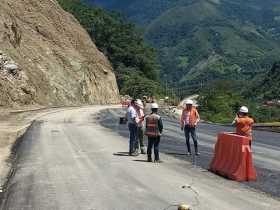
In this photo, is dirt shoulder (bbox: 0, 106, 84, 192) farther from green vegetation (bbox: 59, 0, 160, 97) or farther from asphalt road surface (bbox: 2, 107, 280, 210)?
green vegetation (bbox: 59, 0, 160, 97)

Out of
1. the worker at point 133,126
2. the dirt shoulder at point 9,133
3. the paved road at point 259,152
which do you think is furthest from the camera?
the worker at point 133,126

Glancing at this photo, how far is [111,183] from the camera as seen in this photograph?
1534cm

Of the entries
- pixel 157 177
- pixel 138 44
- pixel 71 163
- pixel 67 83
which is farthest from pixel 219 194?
pixel 138 44

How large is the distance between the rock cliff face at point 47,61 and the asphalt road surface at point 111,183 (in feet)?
109

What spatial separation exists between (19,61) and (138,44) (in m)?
69.1

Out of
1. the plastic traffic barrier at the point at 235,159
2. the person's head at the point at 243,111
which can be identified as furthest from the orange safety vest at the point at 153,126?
the person's head at the point at 243,111

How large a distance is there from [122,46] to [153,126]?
349 ft

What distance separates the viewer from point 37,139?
28.0 meters

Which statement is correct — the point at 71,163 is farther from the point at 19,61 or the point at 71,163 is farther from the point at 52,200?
the point at 19,61

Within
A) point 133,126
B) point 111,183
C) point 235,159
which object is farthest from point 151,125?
point 111,183

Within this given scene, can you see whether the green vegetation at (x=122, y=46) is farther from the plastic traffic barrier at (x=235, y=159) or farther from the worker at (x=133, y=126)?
the plastic traffic barrier at (x=235, y=159)

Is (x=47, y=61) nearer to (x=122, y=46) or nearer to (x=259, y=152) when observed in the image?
(x=259, y=152)

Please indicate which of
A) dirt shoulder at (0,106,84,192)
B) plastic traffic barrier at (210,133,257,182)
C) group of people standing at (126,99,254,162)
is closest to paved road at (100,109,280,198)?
plastic traffic barrier at (210,133,257,182)

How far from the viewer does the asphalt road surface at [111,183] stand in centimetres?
1284
